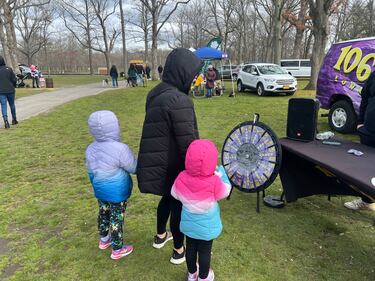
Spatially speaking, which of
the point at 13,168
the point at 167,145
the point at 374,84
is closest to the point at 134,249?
the point at 167,145

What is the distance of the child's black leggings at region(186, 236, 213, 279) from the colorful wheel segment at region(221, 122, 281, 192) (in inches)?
51.9

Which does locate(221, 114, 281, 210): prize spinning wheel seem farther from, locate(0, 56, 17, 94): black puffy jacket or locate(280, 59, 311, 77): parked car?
locate(280, 59, 311, 77): parked car

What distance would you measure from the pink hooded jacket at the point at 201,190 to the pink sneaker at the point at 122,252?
93cm

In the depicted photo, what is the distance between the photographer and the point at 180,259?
3.05 meters

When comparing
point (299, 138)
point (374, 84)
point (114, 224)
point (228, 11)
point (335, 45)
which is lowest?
point (114, 224)

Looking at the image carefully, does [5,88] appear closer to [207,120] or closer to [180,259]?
[207,120]

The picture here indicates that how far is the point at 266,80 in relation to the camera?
1641 centimetres

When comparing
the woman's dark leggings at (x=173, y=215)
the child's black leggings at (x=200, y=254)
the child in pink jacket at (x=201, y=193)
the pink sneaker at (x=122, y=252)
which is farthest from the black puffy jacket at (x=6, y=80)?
the child's black leggings at (x=200, y=254)

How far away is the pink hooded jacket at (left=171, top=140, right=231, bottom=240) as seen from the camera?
2.40 m

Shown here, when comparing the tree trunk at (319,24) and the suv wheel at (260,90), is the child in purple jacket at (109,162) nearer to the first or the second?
the suv wheel at (260,90)

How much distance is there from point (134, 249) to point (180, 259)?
1.74ft

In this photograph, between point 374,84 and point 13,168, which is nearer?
point 374,84

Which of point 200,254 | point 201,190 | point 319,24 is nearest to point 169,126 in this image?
point 201,190

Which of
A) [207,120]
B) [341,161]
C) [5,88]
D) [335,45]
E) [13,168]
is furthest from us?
[207,120]
